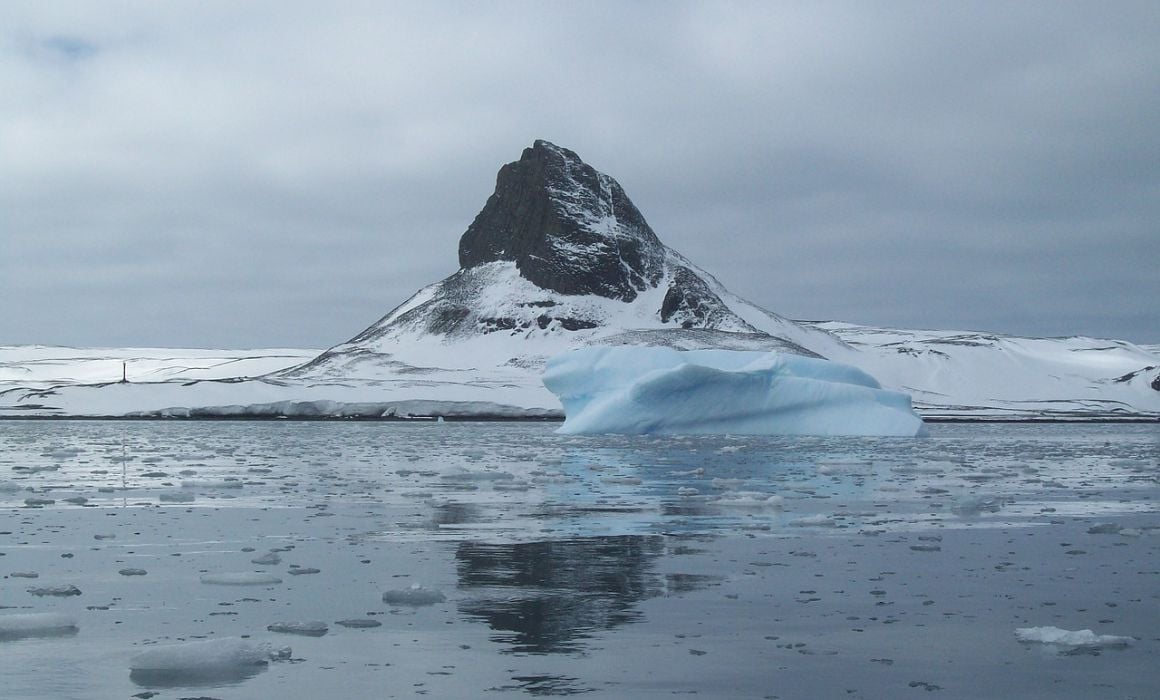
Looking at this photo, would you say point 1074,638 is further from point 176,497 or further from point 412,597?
point 176,497

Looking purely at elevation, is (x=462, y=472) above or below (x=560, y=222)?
below

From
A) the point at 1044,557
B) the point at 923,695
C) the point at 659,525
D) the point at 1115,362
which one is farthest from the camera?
the point at 1115,362

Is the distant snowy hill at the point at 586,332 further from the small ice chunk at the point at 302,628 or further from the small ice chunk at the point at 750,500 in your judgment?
the small ice chunk at the point at 302,628

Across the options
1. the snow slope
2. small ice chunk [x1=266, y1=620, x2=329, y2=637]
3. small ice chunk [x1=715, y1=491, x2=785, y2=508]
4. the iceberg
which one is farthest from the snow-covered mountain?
small ice chunk [x1=266, y1=620, x2=329, y2=637]

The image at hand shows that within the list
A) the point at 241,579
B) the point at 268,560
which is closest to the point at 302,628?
the point at 241,579

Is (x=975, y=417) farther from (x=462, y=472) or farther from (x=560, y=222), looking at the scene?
(x=462, y=472)

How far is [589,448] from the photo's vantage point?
3022 cm

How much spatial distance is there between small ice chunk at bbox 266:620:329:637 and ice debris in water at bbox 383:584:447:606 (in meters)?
0.84

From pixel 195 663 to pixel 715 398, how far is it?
34967 millimetres

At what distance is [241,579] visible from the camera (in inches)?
310

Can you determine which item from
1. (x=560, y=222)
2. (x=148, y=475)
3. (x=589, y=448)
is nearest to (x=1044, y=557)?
(x=148, y=475)

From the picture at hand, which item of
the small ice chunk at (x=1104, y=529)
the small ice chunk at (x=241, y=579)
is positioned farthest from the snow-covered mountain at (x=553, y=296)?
the small ice chunk at (x=241, y=579)

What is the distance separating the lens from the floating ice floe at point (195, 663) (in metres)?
5.22

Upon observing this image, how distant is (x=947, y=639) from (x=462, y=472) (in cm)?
1325
